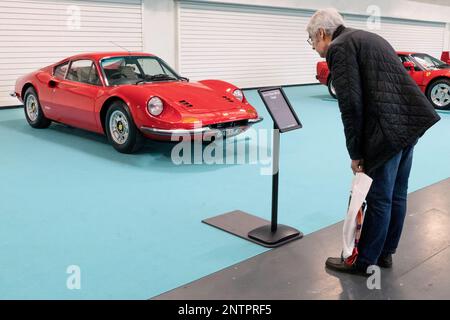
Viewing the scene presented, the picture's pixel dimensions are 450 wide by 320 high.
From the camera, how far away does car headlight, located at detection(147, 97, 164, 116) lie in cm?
530

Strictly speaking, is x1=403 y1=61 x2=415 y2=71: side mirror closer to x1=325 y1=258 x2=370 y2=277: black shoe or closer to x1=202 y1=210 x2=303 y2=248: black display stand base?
x1=202 y1=210 x2=303 y2=248: black display stand base

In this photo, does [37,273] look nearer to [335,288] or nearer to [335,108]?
[335,288]

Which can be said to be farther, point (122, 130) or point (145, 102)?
point (122, 130)

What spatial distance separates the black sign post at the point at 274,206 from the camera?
3361 millimetres

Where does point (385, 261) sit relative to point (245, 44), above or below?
below

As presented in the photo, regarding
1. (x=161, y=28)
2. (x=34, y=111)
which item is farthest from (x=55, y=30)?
(x=34, y=111)

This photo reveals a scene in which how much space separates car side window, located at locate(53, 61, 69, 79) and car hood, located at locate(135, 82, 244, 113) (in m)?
1.47

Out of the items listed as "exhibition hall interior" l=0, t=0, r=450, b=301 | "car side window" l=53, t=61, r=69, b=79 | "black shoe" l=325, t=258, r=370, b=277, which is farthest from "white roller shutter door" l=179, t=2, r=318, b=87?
→ "black shoe" l=325, t=258, r=370, b=277

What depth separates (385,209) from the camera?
2.77m

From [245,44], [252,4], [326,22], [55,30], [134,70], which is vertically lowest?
[134,70]

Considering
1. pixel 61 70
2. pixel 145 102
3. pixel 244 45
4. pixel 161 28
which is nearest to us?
pixel 145 102

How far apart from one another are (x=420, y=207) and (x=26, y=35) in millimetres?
8032

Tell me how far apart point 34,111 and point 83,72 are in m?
1.43

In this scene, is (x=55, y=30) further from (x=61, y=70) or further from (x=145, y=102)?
(x=145, y=102)
